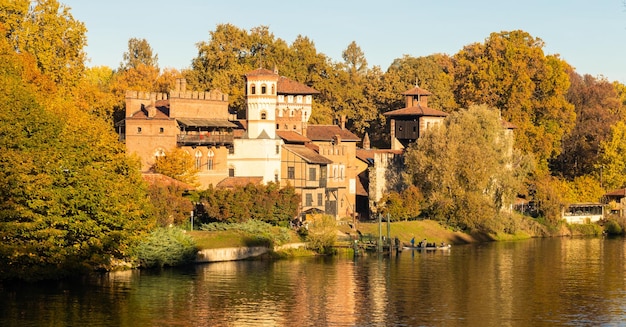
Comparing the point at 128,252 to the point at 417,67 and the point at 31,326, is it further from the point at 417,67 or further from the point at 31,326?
the point at 417,67

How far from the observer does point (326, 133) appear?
107438 millimetres

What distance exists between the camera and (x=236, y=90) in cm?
11575

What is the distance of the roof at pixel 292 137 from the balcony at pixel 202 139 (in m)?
6.85

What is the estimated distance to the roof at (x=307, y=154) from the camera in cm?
9481

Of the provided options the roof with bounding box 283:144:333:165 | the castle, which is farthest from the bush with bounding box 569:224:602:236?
the roof with bounding box 283:144:333:165

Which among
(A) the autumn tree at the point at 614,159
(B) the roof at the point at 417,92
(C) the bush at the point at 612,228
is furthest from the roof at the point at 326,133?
(A) the autumn tree at the point at 614,159

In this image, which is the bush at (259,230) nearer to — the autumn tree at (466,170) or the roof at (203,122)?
the roof at (203,122)

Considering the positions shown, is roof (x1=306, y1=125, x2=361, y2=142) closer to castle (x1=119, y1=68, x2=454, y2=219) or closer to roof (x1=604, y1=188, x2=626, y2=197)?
castle (x1=119, y1=68, x2=454, y2=219)

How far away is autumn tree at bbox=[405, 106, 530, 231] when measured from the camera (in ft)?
312

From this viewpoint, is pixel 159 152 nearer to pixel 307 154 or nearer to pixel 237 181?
pixel 237 181

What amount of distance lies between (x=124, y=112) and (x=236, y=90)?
16.5 m

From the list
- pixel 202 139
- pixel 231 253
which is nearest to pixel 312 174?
pixel 202 139

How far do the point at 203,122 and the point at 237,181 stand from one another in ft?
23.9

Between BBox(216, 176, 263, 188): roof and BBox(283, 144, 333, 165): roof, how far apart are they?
4.36 m
